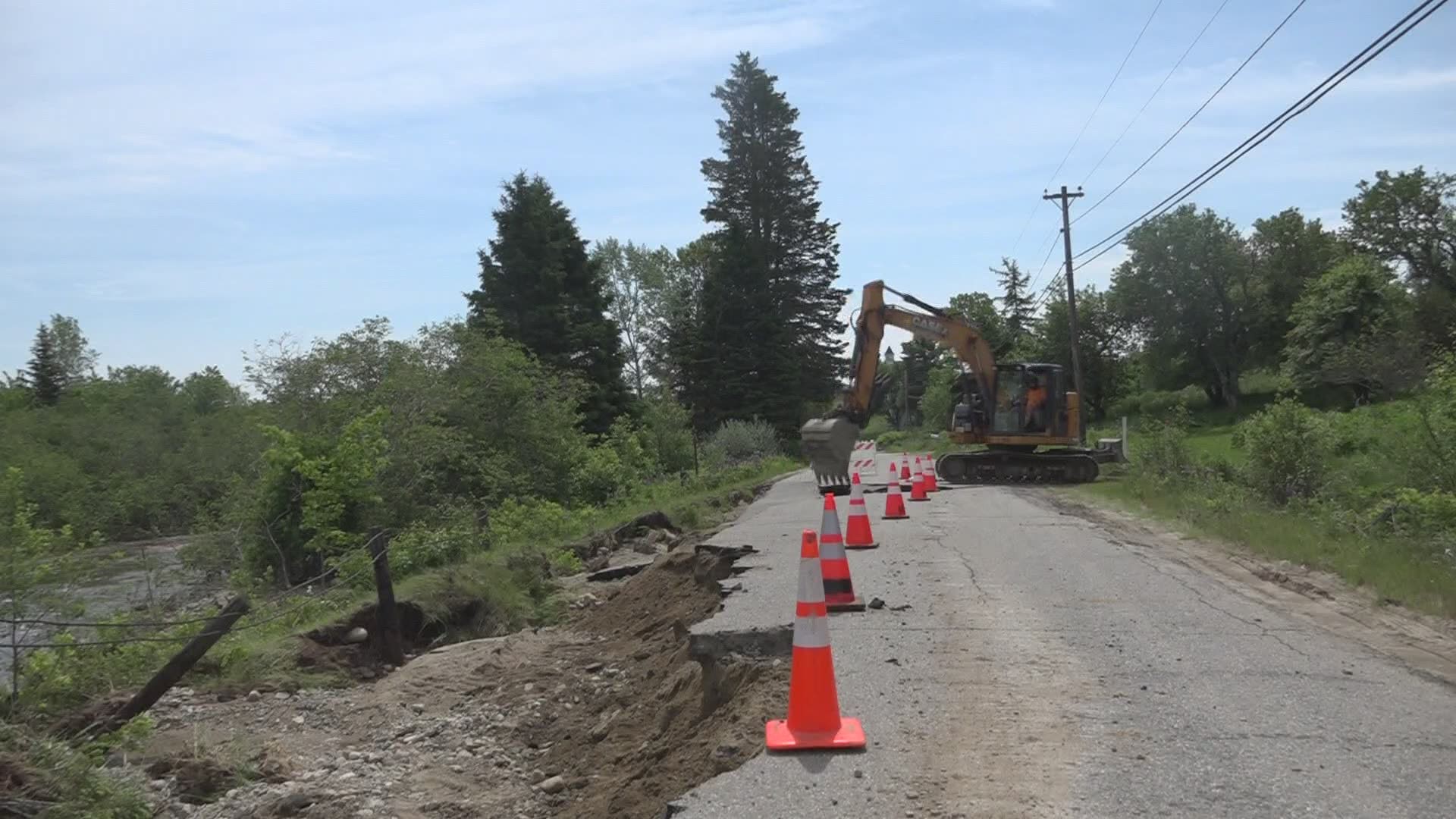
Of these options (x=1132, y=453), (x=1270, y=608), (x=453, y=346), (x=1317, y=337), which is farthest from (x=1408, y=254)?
(x=1270, y=608)

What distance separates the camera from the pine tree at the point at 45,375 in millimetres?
53188

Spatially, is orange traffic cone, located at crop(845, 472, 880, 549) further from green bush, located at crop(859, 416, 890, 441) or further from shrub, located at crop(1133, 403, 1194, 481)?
green bush, located at crop(859, 416, 890, 441)

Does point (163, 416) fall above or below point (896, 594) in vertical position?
above

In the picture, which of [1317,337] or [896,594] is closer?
[896,594]

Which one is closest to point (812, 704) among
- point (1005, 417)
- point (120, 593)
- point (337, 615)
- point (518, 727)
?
point (518, 727)

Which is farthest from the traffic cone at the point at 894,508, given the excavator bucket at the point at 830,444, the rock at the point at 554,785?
the rock at the point at 554,785

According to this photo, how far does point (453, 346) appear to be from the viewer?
26984 mm

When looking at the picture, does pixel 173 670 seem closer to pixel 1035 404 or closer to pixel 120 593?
pixel 120 593

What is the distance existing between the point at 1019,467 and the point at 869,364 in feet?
19.4

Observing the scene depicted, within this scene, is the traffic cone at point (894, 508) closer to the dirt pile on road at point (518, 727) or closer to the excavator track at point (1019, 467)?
the dirt pile on road at point (518, 727)

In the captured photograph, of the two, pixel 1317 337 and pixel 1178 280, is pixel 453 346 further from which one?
pixel 1178 280

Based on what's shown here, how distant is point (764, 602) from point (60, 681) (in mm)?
5397

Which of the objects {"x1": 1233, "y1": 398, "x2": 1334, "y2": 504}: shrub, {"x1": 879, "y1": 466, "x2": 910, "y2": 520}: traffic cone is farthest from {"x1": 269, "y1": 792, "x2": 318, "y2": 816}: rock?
{"x1": 1233, "y1": 398, "x2": 1334, "y2": 504}: shrub

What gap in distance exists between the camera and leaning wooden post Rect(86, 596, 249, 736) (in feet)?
23.2
